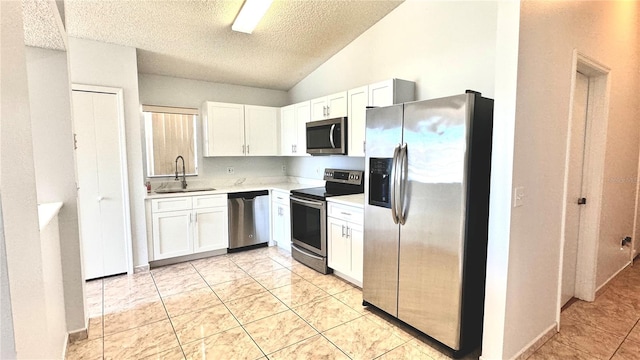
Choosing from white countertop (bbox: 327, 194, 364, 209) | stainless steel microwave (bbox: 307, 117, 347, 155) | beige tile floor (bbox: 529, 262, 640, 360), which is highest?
stainless steel microwave (bbox: 307, 117, 347, 155)

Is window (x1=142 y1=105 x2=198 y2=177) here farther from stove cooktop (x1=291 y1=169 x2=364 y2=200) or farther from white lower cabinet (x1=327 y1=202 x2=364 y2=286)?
white lower cabinet (x1=327 y1=202 x2=364 y2=286)

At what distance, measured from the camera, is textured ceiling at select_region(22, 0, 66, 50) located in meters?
1.67

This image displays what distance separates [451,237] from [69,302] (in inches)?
109

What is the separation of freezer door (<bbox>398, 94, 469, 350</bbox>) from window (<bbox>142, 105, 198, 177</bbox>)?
3337 millimetres

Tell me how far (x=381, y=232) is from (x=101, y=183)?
307 centimetres

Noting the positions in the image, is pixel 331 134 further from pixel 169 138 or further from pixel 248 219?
pixel 169 138

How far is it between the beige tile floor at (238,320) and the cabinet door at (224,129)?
171 cm

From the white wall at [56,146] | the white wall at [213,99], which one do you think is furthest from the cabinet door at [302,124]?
the white wall at [56,146]

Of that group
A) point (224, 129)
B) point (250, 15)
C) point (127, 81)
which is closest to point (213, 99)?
point (224, 129)

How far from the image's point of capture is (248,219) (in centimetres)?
443

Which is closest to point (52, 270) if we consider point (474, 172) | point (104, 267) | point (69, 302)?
point (69, 302)

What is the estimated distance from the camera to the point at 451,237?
2.05 m

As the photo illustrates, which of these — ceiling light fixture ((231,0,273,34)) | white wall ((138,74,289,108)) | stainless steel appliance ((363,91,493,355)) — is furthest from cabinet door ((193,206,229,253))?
stainless steel appliance ((363,91,493,355))

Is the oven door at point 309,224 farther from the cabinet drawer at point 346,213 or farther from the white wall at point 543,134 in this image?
the white wall at point 543,134
